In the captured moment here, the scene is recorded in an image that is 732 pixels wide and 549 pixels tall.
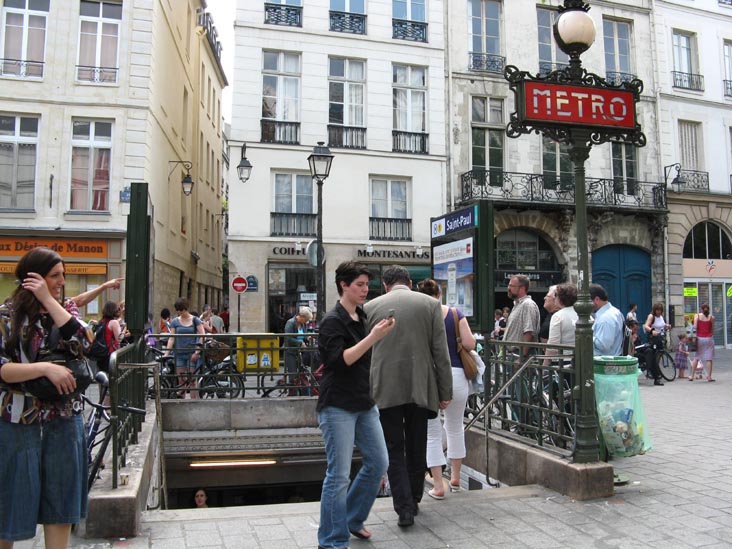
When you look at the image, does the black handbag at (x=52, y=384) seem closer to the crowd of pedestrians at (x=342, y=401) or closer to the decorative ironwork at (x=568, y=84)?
the crowd of pedestrians at (x=342, y=401)

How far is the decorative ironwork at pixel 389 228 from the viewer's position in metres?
22.0

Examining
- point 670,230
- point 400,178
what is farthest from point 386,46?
point 670,230

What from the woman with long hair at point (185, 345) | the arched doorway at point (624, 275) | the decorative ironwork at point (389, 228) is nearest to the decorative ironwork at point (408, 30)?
the decorative ironwork at point (389, 228)

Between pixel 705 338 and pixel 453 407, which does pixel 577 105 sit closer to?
pixel 453 407

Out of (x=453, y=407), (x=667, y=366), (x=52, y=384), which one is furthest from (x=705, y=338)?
(x=52, y=384)

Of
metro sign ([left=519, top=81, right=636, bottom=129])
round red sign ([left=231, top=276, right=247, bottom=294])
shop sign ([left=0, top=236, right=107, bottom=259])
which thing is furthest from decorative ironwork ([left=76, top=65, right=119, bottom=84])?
metro sign ([left=519, top=81, right=636, bottom=129])

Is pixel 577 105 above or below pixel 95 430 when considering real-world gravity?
above

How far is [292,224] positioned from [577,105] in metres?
16.0

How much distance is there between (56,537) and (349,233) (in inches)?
736

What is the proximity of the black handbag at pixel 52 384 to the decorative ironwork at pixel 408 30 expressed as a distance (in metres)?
21.5

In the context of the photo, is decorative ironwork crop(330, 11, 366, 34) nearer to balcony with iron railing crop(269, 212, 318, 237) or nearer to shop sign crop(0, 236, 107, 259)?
balcony with iron railing crop(269, 212, 318, 237)

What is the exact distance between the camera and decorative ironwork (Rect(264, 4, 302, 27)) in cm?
2145

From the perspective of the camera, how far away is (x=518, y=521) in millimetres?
4711

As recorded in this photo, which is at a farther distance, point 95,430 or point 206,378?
point 206,378
